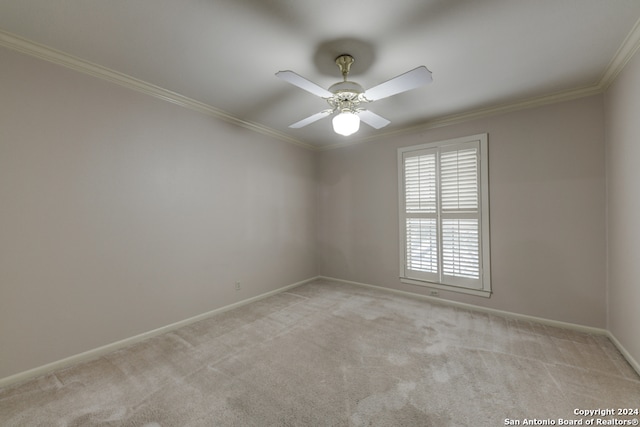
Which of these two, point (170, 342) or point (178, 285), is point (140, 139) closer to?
point (178, 285)

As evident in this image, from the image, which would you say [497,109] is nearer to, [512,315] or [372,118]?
[372,118]

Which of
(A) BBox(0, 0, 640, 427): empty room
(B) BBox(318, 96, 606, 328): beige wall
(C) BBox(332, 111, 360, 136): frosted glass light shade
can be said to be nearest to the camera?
(A) BBox(0, 0, 640, 427): empty room

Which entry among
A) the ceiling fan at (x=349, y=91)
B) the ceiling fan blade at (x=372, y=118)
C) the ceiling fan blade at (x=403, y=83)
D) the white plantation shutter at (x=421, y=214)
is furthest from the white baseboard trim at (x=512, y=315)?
the ceiling fan blade at (x=403, y=83)

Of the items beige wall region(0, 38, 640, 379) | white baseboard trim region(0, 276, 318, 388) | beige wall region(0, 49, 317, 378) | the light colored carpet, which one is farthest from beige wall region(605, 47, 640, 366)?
white baseboard trim region(0, 276, 318, 388)

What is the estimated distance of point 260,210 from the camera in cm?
396

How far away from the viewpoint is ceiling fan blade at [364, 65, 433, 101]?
5.63ft

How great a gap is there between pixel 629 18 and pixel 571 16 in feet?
1.32

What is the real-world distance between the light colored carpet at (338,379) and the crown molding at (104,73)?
2.58m

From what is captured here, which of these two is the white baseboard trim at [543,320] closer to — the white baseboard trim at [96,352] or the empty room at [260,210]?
the empty room at [260,210]

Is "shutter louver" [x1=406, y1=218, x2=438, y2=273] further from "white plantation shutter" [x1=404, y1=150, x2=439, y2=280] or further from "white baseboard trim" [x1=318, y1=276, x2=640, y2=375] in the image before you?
"white baseboard trim" [x1=318, y1=276, x2=640, y2=375]

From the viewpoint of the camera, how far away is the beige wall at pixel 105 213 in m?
2.02

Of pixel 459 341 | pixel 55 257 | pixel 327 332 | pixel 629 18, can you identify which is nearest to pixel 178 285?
pixel 55 257

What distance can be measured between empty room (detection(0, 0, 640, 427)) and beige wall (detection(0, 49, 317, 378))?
0.05 feet

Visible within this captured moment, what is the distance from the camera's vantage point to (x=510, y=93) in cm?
286
